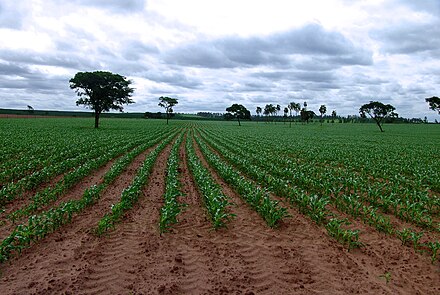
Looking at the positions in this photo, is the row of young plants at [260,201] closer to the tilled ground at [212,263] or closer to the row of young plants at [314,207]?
the tilled ground at [212,263]

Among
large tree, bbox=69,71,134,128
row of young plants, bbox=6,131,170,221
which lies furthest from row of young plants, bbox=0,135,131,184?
large tree, bbox=69,71,134,128

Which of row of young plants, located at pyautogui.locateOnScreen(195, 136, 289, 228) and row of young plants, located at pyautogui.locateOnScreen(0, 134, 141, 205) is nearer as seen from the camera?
row of young plants, located at pyautogui.locateOnScreen(195, 136, 289, 228)

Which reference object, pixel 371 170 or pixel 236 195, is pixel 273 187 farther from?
pixel 371 170

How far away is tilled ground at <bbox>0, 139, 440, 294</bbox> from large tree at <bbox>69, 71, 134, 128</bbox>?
4375 centimetres

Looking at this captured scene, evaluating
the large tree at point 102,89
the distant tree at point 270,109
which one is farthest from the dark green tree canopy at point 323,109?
the large tree at point 102,89

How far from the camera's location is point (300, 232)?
24.2 feet

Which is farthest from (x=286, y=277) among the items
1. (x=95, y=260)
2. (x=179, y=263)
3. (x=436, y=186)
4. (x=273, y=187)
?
(x=436, y=186)

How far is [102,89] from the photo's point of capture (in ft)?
157

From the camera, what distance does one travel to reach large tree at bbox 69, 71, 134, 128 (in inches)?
1838

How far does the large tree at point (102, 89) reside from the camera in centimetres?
4669

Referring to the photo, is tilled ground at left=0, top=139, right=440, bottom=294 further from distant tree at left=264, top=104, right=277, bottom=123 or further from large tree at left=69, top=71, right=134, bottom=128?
distant tree at left=264, top=104, right=277, bottom=123

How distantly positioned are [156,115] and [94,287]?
163 m

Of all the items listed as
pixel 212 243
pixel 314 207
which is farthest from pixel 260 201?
pixel 212 243

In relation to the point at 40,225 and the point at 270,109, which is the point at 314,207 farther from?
the point at 270,109
